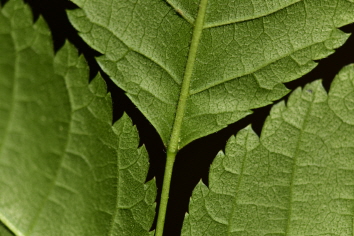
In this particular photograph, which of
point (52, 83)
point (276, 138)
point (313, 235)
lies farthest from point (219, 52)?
point (313, 235)

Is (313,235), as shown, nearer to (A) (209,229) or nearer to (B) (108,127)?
(A) (209,229)

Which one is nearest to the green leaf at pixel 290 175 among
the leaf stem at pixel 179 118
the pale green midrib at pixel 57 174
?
the leaf stem at pixel 179 118

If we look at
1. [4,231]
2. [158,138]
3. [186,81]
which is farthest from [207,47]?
[4,231]

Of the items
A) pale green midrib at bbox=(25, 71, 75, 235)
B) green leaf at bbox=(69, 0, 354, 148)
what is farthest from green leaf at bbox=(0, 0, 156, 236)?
green leaf at bbox=(69, 0, 354, 148)

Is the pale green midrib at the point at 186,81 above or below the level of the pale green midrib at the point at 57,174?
above

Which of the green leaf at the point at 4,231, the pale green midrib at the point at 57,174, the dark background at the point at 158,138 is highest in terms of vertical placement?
the dark background at the point at 158,138

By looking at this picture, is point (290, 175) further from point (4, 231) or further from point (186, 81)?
point (4, 231)

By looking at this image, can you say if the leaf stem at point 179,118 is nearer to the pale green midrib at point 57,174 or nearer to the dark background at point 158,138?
the dark background at point 158,138

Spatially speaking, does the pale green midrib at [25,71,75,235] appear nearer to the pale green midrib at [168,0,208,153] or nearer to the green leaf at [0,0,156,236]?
the green leaf at [0,0,156,236]
